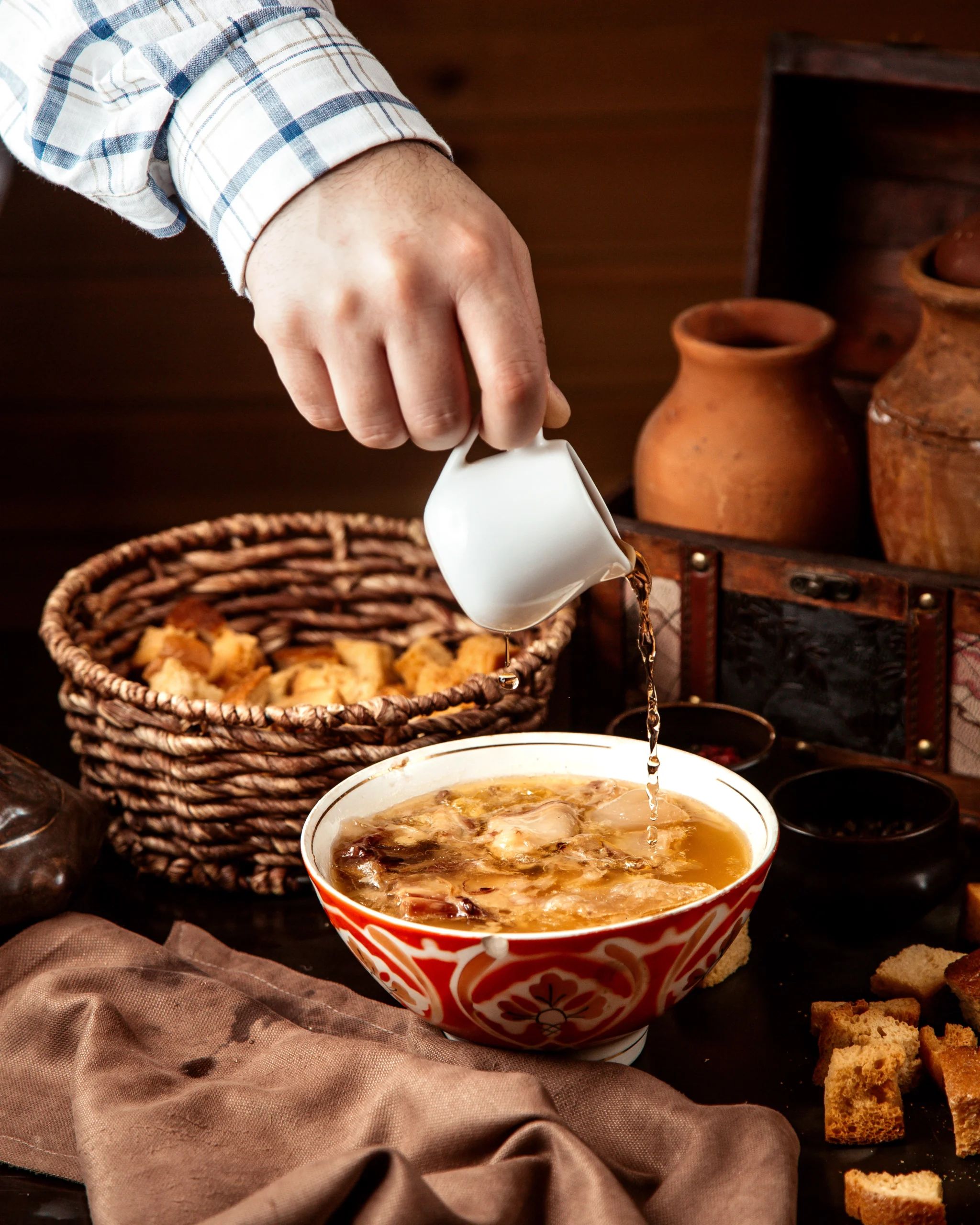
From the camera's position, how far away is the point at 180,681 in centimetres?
155

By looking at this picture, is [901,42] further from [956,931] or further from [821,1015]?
[821,1015]

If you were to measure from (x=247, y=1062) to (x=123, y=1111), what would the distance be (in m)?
0.12

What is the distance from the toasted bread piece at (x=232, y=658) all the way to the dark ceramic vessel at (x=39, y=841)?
306 millimetres

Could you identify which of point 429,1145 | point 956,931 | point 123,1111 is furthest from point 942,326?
point 123,1111

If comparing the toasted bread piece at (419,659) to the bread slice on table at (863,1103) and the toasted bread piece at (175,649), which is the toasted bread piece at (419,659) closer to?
the toasted bread piece at (175,649)

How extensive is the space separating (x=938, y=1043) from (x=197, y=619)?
1.03 m

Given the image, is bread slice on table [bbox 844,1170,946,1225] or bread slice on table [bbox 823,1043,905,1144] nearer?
bread slice on table [bbox 844,1170,946,1225]

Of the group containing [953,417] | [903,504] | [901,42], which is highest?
[901,42]

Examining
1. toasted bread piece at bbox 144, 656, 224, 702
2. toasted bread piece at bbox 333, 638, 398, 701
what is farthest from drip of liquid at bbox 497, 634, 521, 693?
toasted bread piece at bbox 144, 656, 224, 702

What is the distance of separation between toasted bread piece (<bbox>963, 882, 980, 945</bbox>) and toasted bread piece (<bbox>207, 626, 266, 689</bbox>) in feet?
2.84

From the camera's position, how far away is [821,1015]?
1.15 meters

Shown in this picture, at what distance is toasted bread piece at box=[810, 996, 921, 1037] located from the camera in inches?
44.7

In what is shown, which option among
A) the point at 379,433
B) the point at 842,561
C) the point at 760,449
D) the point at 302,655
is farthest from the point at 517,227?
the point at 379,433

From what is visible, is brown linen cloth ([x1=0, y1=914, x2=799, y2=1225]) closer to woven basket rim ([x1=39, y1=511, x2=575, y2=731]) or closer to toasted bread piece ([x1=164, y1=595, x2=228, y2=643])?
woven basket rim ([x1=39, y1=511, x2=575, y2=731])
